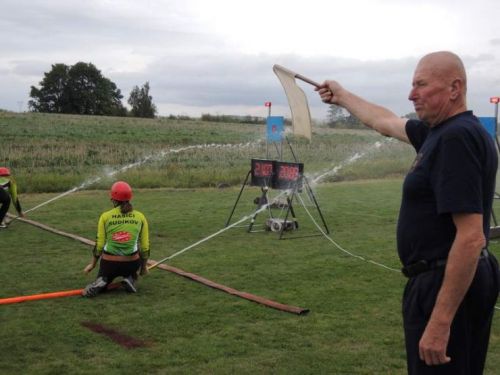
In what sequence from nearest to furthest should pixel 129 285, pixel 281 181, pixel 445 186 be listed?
pixel 445 186 → pixel 129 285 → pixel 281 181

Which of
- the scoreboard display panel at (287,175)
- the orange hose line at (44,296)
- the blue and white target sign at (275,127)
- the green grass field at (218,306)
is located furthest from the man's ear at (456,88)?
the blue and white target sign at (275,127)

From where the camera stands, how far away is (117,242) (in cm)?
695

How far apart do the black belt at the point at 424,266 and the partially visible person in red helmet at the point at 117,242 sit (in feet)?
16.0

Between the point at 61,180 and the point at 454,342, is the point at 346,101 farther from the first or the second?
the point at 61,180

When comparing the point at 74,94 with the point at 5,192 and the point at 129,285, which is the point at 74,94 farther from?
the point at 129,285

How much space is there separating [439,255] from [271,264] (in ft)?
21.0

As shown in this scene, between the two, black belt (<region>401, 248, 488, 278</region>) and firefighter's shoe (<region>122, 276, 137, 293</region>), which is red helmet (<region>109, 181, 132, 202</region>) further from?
black belt (<region>401, 248, 488, 278</region>)

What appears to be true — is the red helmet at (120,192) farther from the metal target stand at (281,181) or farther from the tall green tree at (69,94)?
the tall green tree at (69,94)

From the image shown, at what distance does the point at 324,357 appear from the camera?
502 centimetres

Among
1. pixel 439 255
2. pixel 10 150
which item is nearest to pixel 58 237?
pixel 439 255

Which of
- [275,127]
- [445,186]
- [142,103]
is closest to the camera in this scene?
[445,186]

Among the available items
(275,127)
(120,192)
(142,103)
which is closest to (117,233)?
(120,192)

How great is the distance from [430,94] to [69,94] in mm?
84645

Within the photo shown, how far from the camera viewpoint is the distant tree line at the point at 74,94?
81.2m
